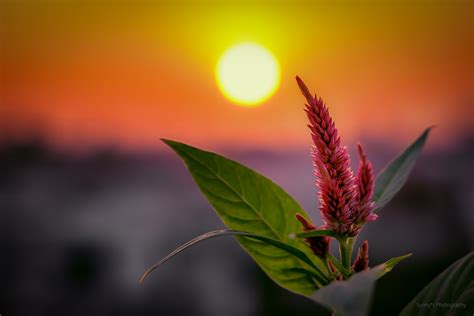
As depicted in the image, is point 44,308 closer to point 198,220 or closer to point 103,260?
point 103,260

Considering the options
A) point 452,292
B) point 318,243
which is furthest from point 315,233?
point 452,292

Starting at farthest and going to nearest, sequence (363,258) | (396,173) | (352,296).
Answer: (396,173), (363,258), (352,296)

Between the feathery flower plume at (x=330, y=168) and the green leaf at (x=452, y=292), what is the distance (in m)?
0.17

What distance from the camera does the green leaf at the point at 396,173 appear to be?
1.08 meters

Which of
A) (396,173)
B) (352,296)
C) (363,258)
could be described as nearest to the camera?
(352,296)

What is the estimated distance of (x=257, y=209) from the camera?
101cm

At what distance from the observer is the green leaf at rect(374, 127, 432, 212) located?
1.08 metres

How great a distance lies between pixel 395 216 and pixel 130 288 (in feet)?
14.5

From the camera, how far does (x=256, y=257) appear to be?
100 centimetres

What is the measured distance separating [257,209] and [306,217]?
0.29ft

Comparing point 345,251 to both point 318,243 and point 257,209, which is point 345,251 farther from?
point 257,209

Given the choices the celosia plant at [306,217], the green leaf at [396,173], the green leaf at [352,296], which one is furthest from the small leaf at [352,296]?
the green leaf at [396,173]

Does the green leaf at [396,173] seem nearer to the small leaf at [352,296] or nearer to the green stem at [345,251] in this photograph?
the green stem at [345,251]

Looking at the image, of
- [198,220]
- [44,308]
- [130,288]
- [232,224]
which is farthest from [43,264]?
[232,224]
